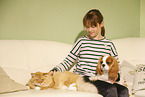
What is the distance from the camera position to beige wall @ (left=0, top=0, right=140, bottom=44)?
219 centimetres

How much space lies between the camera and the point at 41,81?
5.34 ft

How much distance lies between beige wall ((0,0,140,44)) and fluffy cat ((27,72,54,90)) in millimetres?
768

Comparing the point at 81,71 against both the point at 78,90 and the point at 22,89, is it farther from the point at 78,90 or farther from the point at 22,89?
the point at 22,89

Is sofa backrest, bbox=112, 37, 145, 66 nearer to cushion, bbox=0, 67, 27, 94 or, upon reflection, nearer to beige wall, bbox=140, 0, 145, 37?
beige wall, bbox=140, 0, 145, 37

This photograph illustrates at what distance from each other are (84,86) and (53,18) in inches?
42.9

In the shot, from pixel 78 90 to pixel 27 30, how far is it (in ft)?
3.36

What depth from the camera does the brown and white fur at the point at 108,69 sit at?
5.31ft

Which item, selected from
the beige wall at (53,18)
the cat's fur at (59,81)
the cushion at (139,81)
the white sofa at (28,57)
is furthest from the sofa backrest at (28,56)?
the cushion at (139,81)

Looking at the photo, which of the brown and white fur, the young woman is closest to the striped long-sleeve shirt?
the young woman

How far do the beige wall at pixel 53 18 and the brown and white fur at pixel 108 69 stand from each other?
930mm

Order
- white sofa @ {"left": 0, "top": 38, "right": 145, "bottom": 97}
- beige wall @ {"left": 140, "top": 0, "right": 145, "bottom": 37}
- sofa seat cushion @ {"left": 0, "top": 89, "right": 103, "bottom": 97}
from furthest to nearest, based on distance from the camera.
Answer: beige wall @ {"left": 140, "top": 0, "right": 145, "bottom": 37} < white sofa @ {"left": 0, "top": 38, "right": 145, "bottom": 97} < sofa seat cushion @ {"left": 0, "top": 89, "right": 103, "bottom": 97}

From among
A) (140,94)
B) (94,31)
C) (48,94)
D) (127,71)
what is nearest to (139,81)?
(140,94)

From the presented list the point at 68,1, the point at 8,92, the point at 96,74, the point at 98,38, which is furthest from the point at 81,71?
the point at 68,1

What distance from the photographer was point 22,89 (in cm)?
155
